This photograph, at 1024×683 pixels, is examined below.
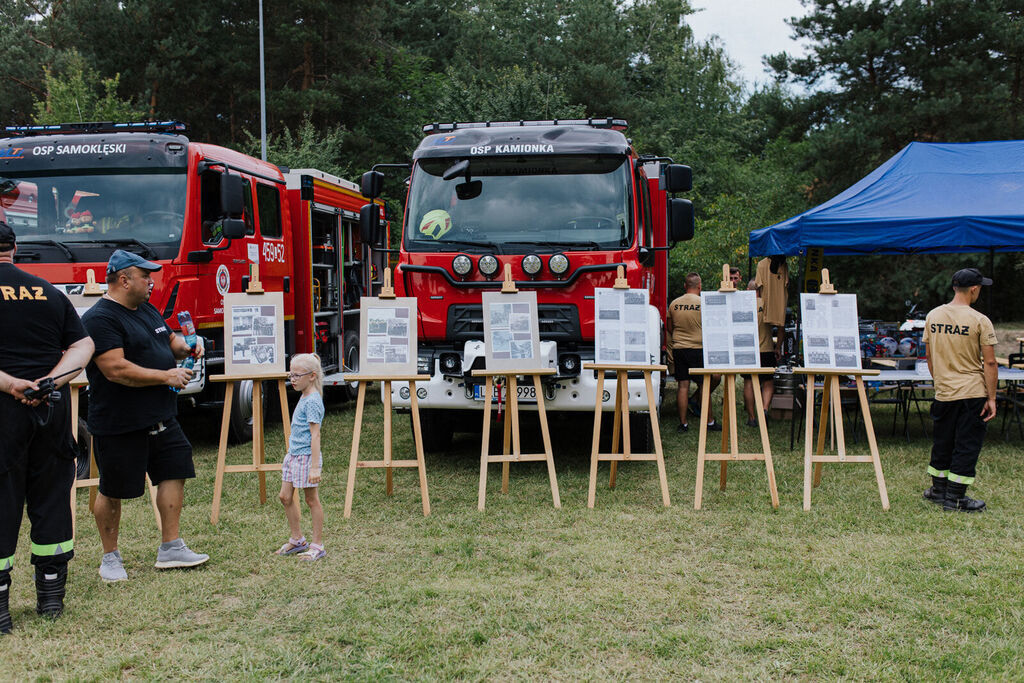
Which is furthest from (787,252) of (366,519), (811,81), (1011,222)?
(811,81)

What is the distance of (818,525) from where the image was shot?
569cm

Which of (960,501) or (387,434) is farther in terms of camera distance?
(387,434)

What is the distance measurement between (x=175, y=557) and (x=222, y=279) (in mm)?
3925

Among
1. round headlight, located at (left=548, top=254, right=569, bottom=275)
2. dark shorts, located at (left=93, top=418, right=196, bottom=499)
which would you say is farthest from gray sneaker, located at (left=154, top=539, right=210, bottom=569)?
round headlight, located at (left=548, top=254, right=569, bottom=275)

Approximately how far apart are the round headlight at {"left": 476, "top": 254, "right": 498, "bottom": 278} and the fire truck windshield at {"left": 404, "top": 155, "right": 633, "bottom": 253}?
0.15m

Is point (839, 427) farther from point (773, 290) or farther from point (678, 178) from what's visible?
point (773, 290)

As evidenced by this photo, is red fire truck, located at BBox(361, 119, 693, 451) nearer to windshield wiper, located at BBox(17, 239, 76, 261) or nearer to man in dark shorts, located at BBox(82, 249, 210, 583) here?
man in dark shorts, located at BBox(82, 249, 210, 583)

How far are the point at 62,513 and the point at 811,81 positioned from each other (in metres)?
25.3

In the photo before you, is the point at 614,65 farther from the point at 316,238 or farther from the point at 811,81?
the point at 316,238

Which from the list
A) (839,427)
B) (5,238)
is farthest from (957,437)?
(5,238)

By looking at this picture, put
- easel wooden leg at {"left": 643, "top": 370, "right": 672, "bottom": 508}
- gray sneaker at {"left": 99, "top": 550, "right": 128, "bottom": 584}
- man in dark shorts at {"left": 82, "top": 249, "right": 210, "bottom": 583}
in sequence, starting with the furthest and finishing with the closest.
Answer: easel wooden leg at {"left": 643, "top": 370, "right": 672, "bottom": 508} → gray sneaker at {"left": 99, "top": 550, "right": 128, "bottom": 584} → man in dark shorts at {"left": 82, "top": 249, "right": 210, "bottom": 583}

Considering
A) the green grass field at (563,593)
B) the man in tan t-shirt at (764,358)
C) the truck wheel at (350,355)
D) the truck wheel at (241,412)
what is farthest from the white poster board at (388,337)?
the truck wheel at (350,355)

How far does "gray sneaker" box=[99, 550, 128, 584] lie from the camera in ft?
15.4

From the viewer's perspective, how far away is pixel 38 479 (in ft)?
13.8
